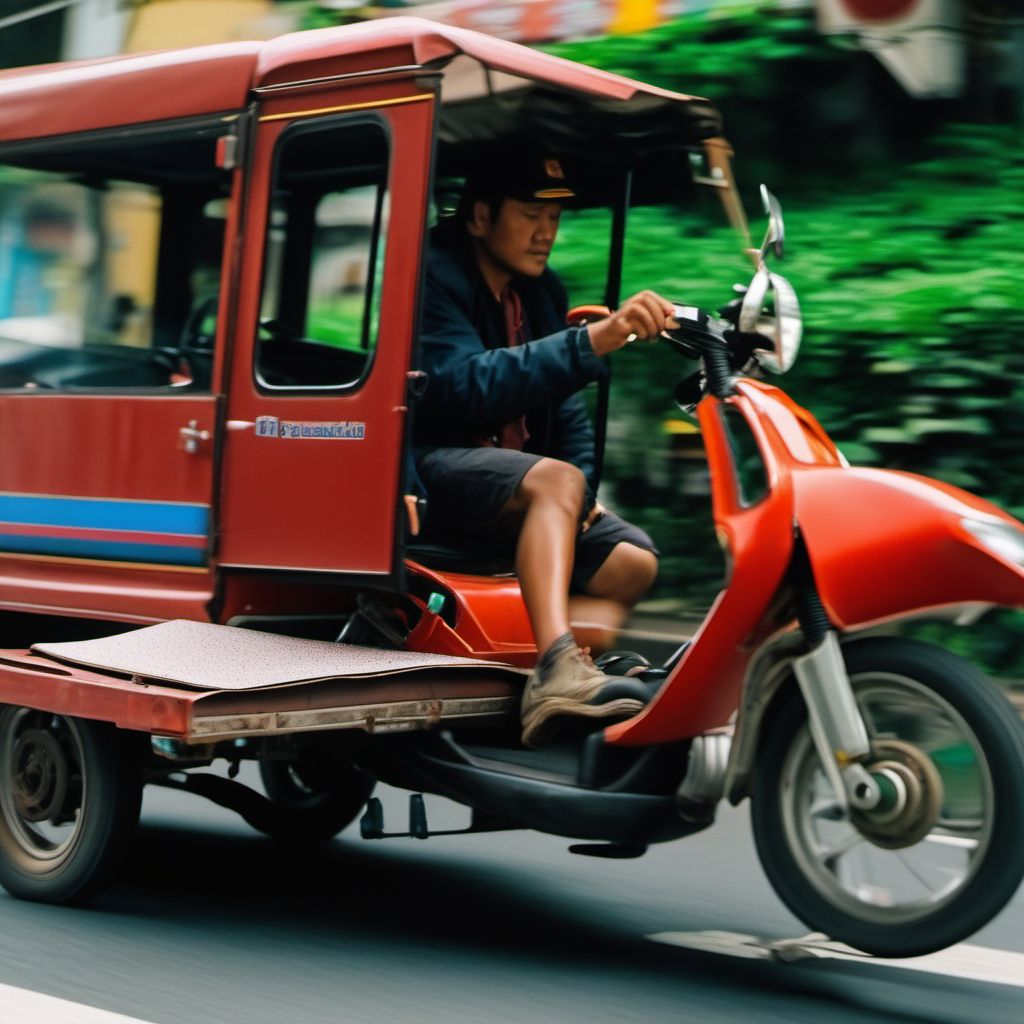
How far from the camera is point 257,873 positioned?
5402 millimetres

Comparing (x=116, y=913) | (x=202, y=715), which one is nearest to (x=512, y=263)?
(x=202, y=715)

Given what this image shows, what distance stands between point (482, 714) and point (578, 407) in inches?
53.3

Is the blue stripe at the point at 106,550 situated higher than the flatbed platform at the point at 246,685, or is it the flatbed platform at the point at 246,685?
the blue stripe at the point at 106,550

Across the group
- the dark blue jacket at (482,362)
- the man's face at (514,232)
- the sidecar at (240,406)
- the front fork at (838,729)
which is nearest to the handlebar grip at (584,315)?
the dark blue jacket at (482,362)

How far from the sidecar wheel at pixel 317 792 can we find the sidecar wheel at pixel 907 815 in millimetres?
2149

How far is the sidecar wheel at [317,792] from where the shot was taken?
580 centimetres

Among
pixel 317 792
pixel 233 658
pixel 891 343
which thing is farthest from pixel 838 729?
pixel 891 343

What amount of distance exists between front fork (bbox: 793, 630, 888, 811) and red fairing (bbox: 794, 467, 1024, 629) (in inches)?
4.0

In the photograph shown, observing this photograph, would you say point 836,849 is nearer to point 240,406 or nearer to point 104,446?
point 240,406

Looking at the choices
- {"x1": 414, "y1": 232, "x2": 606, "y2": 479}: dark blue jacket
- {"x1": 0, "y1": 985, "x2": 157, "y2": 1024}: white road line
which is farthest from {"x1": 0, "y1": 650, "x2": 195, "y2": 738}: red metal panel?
{"x1": 414, "y1": 232, "x2": 606, "y2": 479}: dark blue jacket

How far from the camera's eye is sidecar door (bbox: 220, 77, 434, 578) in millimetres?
4598

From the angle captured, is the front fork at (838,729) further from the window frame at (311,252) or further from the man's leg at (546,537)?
the window frame at (311,252)

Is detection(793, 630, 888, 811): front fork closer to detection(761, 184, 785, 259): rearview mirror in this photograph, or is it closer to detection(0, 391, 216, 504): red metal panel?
detection(761, 184, 785, 259): rearview mirror

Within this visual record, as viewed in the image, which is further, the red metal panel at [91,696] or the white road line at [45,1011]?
the red metal panel at [91,696]
